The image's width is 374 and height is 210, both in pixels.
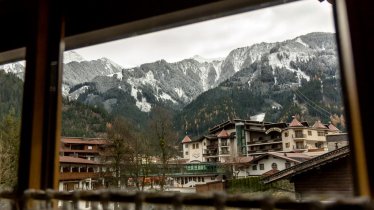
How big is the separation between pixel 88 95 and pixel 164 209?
0.77 m

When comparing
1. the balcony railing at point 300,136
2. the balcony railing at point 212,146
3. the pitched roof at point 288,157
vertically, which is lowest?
the pitched roof at point 288,157

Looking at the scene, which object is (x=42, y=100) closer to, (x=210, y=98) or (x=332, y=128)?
(x=210, y=98)

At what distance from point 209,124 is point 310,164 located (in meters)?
0.40

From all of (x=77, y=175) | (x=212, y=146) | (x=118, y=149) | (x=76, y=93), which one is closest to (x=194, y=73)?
(x=212, y=146)

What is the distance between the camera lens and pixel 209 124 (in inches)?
50.8

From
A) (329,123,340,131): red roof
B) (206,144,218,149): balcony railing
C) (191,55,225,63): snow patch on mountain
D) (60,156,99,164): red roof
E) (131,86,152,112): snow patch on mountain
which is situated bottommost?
(60,156,99,164): red roof

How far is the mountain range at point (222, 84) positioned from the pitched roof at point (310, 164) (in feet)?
0.40

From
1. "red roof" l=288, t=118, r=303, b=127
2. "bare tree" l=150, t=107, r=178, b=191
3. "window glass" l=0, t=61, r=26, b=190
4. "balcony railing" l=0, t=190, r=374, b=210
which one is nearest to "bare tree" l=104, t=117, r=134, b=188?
"bare tree" l=150, t=107, r=178, b=191

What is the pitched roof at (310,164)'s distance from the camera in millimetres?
1033

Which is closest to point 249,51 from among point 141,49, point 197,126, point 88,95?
point 197,126

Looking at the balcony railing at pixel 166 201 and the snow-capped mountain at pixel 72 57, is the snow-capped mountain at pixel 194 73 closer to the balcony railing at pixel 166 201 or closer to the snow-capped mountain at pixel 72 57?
the snow-capped mountain at pixel 72 57

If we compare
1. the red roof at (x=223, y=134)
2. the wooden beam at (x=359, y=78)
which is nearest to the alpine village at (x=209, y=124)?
the red roof at (x=223, y=134)

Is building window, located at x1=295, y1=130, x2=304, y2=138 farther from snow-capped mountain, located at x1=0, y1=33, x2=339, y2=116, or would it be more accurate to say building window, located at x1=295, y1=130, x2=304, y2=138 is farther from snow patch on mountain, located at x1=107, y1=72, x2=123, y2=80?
snow patch on mountain, located at x1=107, y1=72, x2=123, y2=80

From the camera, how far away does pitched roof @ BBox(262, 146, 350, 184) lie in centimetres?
103
